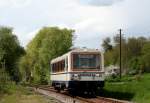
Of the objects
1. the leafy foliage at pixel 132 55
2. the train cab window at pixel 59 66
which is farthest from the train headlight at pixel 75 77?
the leafy foliage at pixel 132 55

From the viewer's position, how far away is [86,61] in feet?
111

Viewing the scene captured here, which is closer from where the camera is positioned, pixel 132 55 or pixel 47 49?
pixel 47 49

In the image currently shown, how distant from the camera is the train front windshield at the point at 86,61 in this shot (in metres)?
33.6

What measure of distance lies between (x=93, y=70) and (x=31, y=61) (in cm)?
5831

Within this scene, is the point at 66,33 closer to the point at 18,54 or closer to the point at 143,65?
the point at 18,54

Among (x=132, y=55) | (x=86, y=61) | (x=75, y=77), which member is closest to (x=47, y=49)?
(x=86, y=61)

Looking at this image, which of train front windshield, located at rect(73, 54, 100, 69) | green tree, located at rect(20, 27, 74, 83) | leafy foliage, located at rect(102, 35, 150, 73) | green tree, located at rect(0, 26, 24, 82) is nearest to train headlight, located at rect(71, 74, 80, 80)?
train front windshield, located at rect(73, 54, 100, 69)

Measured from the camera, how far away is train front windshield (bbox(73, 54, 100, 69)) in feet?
110

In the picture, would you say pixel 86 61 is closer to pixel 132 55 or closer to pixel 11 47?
pixel 11 47

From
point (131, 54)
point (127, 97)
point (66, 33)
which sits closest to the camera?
point (127, 97)

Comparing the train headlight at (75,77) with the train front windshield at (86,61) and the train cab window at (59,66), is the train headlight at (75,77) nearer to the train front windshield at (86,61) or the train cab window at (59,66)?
the train front windshield at (86,61)

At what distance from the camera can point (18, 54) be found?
94.2m

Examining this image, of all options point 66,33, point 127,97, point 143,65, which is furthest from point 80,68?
point 143,65

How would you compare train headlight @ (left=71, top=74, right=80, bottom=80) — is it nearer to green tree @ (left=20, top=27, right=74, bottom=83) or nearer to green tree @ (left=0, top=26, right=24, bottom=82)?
green tree @ (left=20, top=27, right=74, bottom=83)
